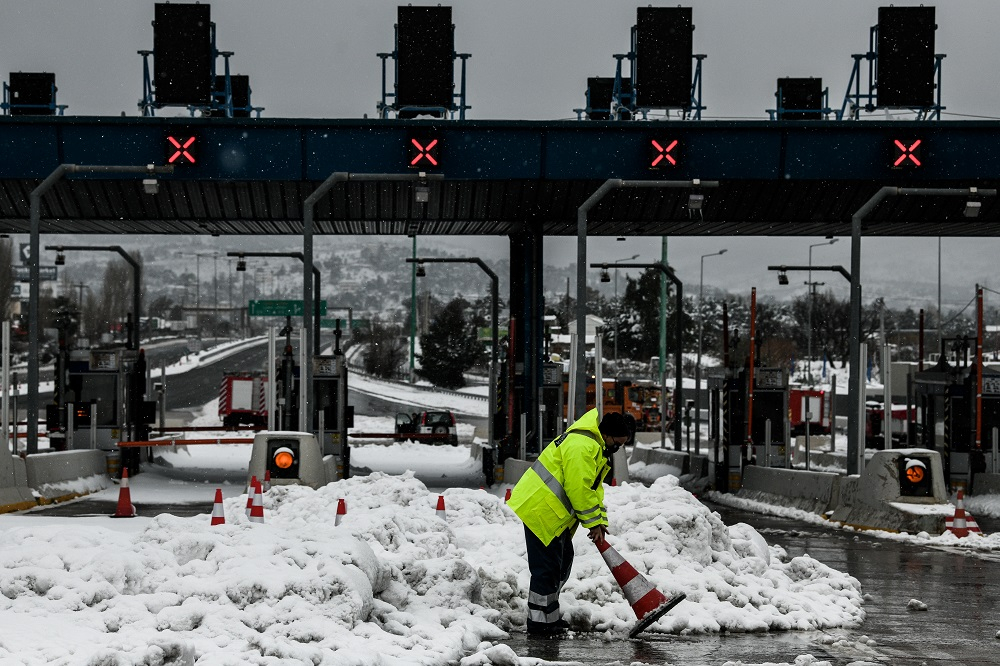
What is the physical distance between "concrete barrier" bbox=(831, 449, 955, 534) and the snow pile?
6874 mm

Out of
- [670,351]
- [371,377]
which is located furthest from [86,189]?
[670,351]

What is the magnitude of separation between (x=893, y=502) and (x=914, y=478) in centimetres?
49

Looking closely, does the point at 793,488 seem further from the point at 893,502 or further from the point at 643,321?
the point at 643,321

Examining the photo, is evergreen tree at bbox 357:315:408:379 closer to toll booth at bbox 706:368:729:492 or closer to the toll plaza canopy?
toll booth at bbox 706:368:729:492

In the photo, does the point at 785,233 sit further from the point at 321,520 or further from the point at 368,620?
the point at 368,620

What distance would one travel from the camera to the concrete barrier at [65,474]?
22938 millimetres

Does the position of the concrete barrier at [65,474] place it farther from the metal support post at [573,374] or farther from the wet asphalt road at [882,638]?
the wet asphalt road at [882,638]

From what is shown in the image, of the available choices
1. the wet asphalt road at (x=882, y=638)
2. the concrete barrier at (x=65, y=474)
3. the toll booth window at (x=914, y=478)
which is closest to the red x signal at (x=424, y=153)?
the concrete barrier at (x=65, y=474)

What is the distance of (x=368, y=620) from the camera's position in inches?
380

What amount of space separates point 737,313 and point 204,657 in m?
180

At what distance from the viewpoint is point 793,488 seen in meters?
24.1

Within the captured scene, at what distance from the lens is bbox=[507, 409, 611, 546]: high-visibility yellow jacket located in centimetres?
992

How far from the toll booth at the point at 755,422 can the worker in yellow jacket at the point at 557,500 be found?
56.7 ft

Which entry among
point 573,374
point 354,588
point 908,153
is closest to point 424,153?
point 573,374
